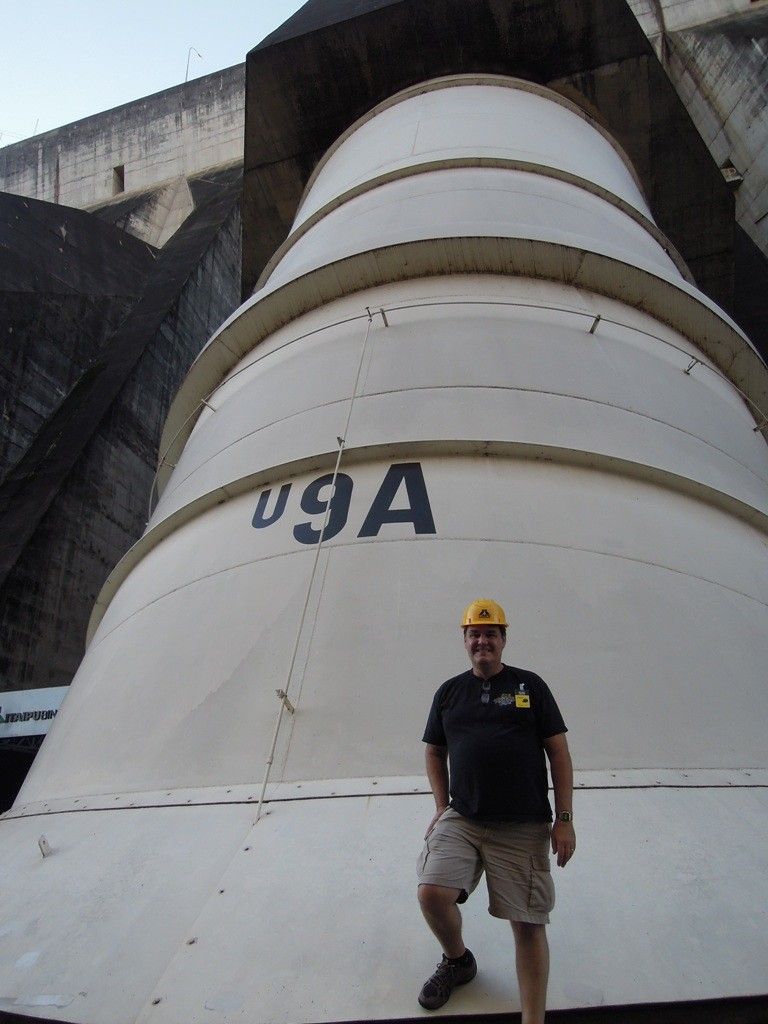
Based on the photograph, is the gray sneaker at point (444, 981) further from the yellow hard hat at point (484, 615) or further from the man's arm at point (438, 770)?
the yellow hard hat at point (484, 615)

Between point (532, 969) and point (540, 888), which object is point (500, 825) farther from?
point (532, 969)

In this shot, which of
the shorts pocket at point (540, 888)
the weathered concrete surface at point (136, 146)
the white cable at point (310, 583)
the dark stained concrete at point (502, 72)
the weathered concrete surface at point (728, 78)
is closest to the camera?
the shorts pocket at point (540, 888)

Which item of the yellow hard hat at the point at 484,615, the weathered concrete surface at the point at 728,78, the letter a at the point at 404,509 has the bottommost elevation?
the yellow hard hat at the point at 484,615

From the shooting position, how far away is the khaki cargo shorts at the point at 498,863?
6.51 feet

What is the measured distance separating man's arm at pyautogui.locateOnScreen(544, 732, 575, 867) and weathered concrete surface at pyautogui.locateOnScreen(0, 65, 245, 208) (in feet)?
81.8

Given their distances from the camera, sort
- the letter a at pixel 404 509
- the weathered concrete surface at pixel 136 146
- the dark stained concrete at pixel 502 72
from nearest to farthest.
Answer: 1. the letter a at pixel 404 509
2. the dark stained concrete at pixel 502 72
3. the weathered concrete surface at pixel 136 146

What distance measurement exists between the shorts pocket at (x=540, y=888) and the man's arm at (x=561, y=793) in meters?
0.06

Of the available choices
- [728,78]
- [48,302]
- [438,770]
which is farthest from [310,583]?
[728,78]

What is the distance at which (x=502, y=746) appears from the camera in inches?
81.8

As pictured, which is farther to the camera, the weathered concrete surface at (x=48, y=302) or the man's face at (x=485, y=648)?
the weathered concrete surface at (x=48, y=302)

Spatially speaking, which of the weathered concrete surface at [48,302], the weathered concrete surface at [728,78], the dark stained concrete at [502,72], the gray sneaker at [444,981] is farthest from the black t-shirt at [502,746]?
the weathered concrete surface at [728,78]

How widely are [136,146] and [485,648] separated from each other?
2807 centimetres

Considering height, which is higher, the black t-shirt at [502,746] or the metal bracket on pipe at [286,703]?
the metal bracket on pipe at [286,703]

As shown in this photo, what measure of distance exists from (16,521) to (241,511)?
22.8 ft
